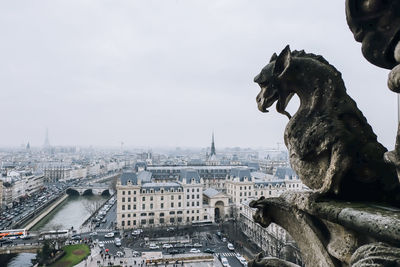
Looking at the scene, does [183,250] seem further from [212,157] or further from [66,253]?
[212,157]

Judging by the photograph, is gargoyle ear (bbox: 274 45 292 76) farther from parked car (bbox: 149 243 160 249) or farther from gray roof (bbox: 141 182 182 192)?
gray roof (bbox: 141 182 182 192)

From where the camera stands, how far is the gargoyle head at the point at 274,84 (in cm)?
456

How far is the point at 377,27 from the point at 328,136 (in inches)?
56.6

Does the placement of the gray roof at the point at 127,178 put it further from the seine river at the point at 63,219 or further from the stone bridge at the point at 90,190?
the stone bridge at the point at 90,190

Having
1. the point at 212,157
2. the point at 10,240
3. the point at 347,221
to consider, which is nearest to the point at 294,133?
the point at 347,221

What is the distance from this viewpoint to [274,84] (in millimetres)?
4762

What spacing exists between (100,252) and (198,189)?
72.8ft

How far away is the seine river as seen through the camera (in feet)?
134

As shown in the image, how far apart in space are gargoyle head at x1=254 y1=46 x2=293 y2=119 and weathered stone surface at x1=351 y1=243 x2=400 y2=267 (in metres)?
2.54

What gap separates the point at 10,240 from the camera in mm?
43062

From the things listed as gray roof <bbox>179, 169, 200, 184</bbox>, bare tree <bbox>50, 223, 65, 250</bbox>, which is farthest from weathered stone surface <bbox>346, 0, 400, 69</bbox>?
gray roof <bbox>179, 169, 200, 184</bbox>

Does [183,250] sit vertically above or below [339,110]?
below

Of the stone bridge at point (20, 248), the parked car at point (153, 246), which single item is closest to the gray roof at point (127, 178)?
the parked car at point (153, 246)

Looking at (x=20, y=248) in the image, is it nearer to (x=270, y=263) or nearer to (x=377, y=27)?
(x=270, y=263)
